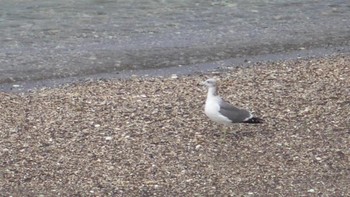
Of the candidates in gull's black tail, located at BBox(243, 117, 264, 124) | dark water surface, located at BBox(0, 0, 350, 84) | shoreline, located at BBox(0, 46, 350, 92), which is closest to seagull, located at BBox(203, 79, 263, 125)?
gull's black tail, located at BBox(243, 117, 264, 124)

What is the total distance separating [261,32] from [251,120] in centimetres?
570

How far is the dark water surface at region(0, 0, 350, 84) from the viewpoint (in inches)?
468

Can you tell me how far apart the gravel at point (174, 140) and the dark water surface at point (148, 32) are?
4.40 feet

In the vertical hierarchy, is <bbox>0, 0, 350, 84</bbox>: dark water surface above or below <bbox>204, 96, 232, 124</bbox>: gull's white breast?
below

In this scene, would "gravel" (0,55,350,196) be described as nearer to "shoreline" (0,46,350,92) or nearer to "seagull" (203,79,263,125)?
"seagull" (203,79,263,125)

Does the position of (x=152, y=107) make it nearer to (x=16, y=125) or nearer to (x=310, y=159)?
(x=16, y=125)

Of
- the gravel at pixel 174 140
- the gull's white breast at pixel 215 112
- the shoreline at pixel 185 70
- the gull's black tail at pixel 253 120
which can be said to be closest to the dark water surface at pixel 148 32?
the shoreline at pixel 185 70

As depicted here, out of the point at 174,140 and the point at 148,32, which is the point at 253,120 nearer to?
the point at 174,140

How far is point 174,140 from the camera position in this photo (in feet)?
26.7

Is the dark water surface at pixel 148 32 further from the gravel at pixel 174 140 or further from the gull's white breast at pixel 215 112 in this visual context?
the gull's white breast at pixel 215 112

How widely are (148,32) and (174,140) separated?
554 cm

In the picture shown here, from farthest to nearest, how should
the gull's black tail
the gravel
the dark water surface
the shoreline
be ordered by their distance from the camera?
the dark water surface < the shoreline < the gull's black tail < the gravel

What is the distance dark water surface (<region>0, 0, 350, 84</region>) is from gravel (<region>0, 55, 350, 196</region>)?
4.40ft

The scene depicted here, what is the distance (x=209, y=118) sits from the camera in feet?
27.8
